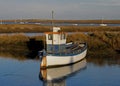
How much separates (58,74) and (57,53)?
3023mm

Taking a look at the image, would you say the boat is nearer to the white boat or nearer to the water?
the water

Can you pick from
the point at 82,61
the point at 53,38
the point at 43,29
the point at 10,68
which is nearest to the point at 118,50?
the point at 82,61

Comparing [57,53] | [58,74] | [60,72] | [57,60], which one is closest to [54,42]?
[57,53]

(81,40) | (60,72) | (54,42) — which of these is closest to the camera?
(60,72)

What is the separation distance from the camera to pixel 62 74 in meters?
32.6

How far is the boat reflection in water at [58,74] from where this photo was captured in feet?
95.8

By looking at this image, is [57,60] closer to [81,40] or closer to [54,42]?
[54,42]

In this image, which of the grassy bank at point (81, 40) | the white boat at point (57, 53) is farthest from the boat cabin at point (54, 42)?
the grassy bank at point (81, 40)

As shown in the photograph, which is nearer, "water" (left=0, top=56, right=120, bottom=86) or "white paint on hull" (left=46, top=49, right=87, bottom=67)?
"water" (left=0, top=56, right=120, bottom=86)

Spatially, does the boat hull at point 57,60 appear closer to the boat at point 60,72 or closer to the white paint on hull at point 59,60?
the white paint on hull at point 59,60

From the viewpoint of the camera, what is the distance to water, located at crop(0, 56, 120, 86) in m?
29.0

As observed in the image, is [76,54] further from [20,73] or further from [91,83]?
[91,83]

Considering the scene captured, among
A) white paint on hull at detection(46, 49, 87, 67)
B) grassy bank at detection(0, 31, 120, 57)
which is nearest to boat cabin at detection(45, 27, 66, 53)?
white paint on hull at detection(46, 49, 87, 67)

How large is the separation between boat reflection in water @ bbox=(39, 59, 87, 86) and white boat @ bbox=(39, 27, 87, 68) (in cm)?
53
